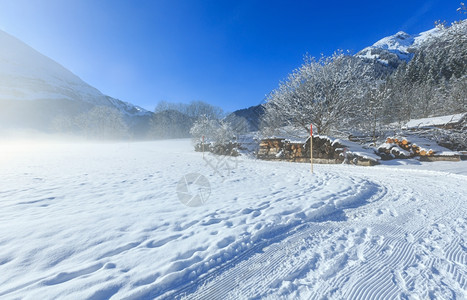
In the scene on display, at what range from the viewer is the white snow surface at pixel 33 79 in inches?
3279

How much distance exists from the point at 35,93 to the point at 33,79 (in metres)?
19.8

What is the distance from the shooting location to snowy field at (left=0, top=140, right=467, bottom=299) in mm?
1624

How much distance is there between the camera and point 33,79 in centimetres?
9456

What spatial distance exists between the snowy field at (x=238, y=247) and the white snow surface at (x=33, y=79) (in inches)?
4499

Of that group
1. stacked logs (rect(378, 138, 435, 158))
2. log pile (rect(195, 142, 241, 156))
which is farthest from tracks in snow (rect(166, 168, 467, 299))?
log pile (rect(195, 142, 241, 156))

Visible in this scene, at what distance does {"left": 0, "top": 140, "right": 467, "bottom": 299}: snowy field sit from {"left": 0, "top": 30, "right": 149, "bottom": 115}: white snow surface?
114 m

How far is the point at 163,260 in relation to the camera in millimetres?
2016

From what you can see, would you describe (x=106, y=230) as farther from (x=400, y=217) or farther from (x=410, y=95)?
(x=410, y=95)

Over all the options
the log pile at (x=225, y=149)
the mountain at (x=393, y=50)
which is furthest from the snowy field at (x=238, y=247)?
the mountain at (x=393, y=50)

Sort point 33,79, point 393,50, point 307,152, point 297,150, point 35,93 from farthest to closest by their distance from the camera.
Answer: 1. point 393,50
2. point 33,79
3. point 35,93
4. point 297,150
5. point 307,152

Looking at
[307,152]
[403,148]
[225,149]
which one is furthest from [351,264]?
[225,149]

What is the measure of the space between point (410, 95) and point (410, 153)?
99.0 feet

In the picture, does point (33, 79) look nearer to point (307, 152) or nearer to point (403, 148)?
point (307, 152)

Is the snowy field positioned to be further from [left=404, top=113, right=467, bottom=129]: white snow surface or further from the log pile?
the log pile
